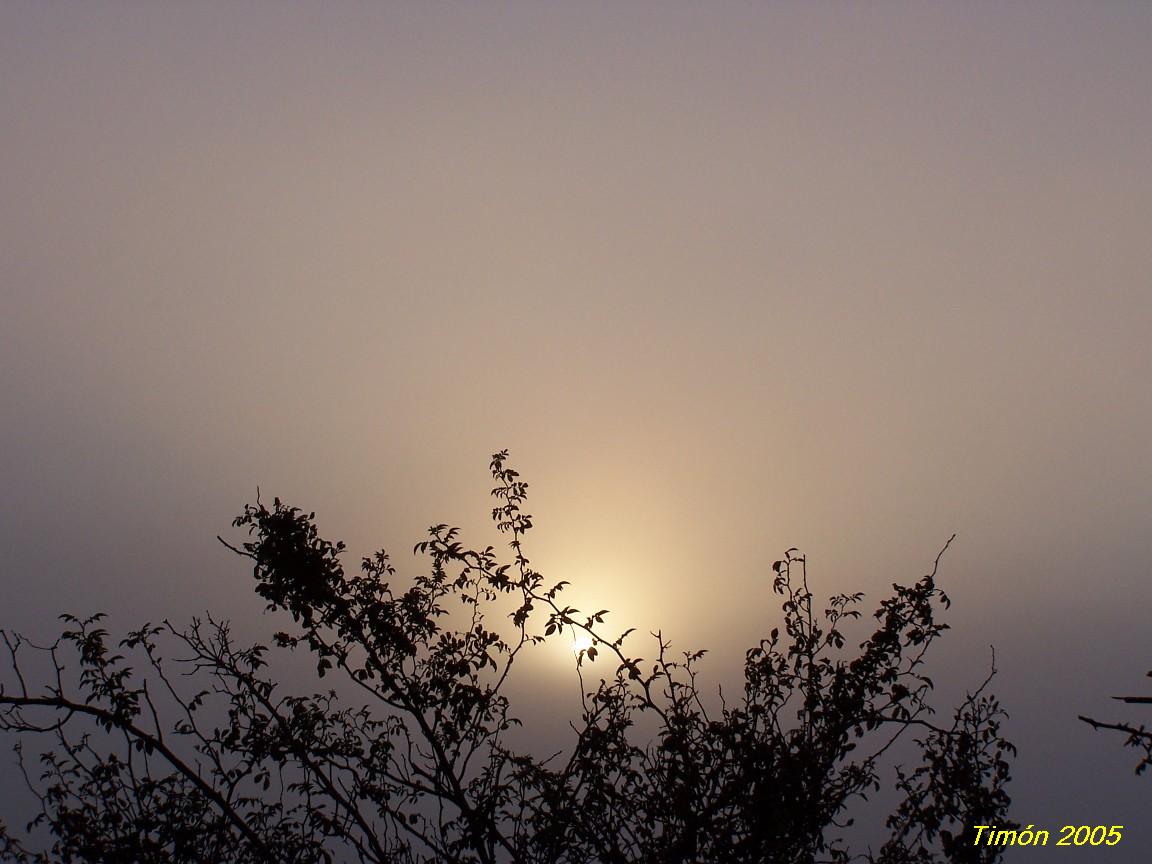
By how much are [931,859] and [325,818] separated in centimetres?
719

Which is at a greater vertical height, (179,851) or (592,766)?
(592,766)

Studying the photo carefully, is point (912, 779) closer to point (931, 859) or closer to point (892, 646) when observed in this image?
point (931, 859)

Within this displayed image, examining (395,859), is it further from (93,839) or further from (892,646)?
(892,646)

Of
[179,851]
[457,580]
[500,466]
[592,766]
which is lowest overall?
[179,851]

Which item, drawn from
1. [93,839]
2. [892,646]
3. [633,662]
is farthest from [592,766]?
[93,839]

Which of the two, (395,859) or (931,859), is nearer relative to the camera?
(395,859)

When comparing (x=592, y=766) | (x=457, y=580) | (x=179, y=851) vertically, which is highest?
(x=457, y=580)

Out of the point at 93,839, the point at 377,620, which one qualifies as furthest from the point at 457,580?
the point at 93,839

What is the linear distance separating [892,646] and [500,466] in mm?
5084

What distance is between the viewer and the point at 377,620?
469 inches

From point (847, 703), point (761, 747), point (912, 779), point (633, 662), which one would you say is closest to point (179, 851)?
point (633, 662)

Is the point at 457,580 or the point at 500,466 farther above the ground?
the point at 500,466

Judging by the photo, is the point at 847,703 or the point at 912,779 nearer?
the point at 847,703

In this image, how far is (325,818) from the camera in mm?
11867
